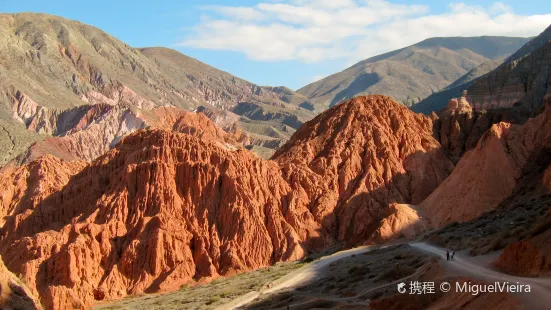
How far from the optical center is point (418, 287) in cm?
2330

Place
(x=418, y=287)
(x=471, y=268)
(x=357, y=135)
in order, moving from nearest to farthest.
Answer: (x=418, y=287)
(x=471, y=268)
(x=357, y=135)

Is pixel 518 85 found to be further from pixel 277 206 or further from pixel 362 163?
pixel 277 206

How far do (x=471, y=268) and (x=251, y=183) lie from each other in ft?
125

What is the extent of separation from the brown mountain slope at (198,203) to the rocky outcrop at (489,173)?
5185 mm

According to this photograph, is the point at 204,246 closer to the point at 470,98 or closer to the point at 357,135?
the point at 357,135

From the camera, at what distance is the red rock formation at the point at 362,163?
6456 cm

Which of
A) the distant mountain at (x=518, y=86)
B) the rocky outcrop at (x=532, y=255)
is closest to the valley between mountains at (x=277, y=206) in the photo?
the rocky outcrop at (x=532, y=255)

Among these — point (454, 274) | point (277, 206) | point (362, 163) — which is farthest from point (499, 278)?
point (362, 163)

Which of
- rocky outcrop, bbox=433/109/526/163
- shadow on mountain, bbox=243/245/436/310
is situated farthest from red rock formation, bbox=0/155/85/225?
rocky outcrop, bbox=433/109/526/163

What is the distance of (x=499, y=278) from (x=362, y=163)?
4608cm

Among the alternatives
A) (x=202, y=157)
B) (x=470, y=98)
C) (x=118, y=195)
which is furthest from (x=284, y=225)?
(x=470, y=98)

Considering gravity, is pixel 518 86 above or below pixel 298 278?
above

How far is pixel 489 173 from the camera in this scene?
55.9m

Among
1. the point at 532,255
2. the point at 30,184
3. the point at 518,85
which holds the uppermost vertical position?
the point at 518,85
